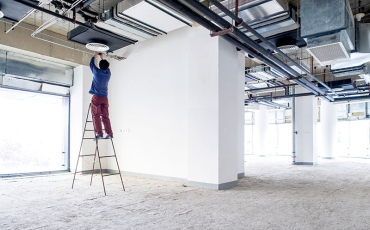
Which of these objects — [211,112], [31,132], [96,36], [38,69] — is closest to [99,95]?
[96,36]

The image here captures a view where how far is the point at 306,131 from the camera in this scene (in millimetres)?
10523

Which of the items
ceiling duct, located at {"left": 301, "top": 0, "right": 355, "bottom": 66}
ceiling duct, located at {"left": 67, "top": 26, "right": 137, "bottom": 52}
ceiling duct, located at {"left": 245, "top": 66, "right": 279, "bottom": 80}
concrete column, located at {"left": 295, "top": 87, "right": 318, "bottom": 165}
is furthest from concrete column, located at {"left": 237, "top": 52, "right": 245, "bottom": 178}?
concrete column, located at {"left": 295, "top": 87, "right": 318, "bottom": 165}

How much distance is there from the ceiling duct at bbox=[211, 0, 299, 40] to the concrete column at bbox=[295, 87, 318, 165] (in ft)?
21.4

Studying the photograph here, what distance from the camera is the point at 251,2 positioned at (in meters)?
3.91

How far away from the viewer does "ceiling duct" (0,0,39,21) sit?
4.05 metres

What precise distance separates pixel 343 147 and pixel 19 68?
609 inches

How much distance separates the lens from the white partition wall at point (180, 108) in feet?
17.4

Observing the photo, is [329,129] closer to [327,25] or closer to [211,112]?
[211,112]

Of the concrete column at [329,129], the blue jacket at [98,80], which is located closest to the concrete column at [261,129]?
the concrete column at [329,129]

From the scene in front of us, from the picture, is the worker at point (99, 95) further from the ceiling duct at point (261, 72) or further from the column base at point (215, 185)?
the ceiling duct at point (261, 72)

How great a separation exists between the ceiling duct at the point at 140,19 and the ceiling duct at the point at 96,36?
0.15m

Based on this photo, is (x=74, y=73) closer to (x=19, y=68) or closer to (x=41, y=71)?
(x=41, y=71)

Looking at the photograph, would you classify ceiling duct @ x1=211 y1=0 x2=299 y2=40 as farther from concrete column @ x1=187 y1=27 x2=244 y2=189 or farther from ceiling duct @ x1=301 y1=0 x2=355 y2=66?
concrete column @ x1=187 y1=27 x2=244 y2=189

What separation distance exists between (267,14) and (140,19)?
2.19 metres
